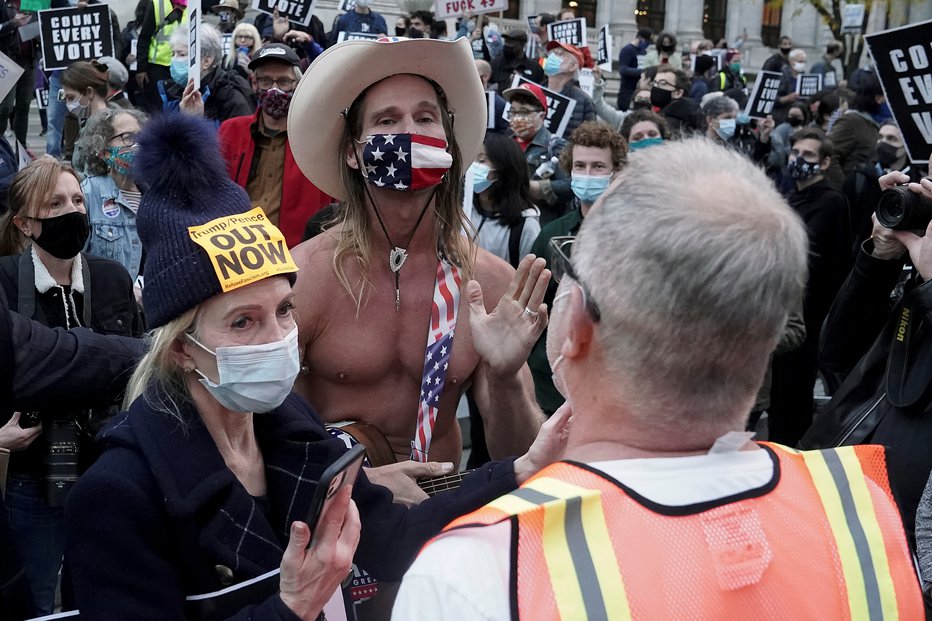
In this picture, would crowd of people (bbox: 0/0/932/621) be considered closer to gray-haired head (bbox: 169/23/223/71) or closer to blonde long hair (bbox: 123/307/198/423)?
blonde long hair (bbox: 123/307/198/423)

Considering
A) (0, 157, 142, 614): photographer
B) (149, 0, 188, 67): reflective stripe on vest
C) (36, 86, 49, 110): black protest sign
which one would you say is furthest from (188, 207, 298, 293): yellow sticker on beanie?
(36, 86, 49, 110): black protest sign

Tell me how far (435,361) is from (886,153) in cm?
865

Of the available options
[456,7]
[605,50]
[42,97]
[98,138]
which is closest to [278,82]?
[98,138]

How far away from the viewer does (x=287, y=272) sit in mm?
2391

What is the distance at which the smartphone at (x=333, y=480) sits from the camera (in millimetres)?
1741

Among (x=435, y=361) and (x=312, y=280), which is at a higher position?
(x=312, y=280)

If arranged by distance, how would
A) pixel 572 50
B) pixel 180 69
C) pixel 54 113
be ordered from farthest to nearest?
pixel 54 113, pixel 572 50, pixel 180 69

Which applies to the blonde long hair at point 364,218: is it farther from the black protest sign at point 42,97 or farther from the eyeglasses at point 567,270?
the black protest sign at point 42,97

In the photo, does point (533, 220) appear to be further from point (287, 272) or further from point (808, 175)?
point (287, 272)

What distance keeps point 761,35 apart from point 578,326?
120 ft

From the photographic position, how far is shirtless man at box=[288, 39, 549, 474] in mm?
3033

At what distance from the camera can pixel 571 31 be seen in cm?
1427

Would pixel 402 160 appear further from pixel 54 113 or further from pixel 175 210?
pixel 54 113

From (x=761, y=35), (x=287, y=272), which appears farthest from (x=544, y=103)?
(x=761, y=35)
